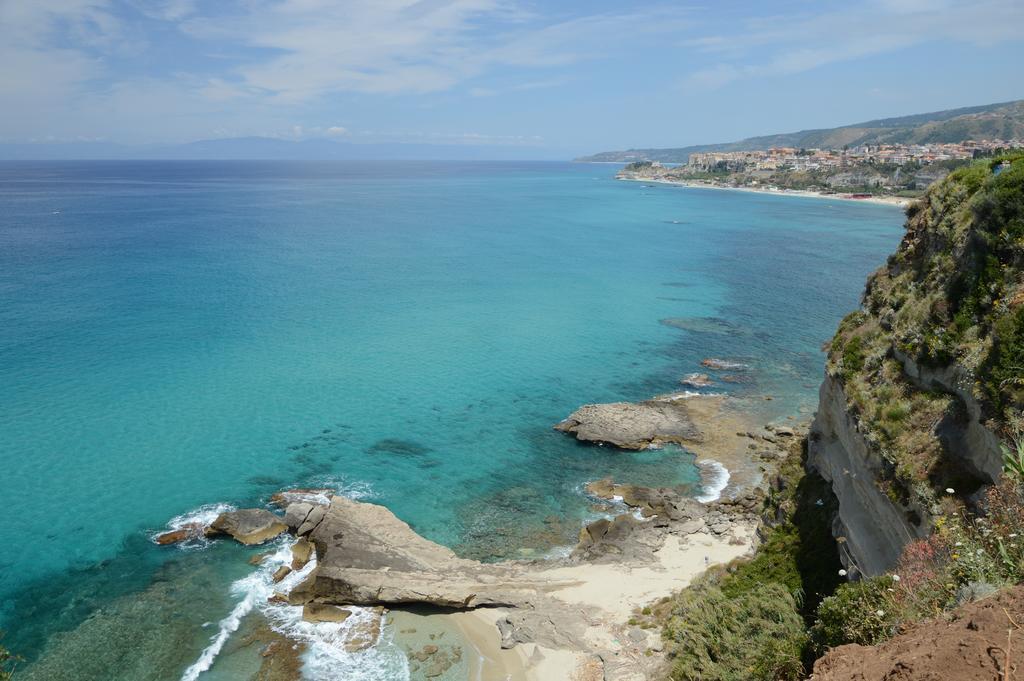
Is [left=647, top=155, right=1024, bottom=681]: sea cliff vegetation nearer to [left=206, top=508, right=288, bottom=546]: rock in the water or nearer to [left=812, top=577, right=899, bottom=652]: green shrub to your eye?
[left=812, top=577, right=899, bottom=652]: green shrub

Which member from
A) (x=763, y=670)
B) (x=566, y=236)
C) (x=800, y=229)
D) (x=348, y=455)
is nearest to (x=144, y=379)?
(x=348, y=455)

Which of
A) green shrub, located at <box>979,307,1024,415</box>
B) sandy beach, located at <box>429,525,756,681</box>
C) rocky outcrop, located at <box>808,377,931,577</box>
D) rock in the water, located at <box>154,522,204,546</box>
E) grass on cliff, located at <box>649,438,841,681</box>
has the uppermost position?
green shrub, located at <box>979,307,1024,415</box>

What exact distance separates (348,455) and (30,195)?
16424cm

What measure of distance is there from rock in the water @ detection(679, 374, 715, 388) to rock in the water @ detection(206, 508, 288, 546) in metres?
27.5

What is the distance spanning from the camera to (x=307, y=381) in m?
42.5

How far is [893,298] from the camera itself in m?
22.6

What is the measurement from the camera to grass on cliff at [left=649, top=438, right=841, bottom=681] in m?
14.2

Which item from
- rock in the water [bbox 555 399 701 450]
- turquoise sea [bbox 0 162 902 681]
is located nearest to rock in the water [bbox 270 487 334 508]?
turquoise sea [bbox 0 162 902 681]

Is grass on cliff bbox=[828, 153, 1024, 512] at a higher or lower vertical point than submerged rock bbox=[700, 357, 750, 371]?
higher

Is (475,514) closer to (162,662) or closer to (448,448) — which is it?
(448,448)

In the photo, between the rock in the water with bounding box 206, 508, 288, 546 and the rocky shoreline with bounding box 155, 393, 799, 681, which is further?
the rock in the water with bounding box 206, 508, 288, 546

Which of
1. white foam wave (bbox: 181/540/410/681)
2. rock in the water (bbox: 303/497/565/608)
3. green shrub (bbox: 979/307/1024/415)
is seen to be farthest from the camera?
rock in the water (bbox: 303/497/565/608)

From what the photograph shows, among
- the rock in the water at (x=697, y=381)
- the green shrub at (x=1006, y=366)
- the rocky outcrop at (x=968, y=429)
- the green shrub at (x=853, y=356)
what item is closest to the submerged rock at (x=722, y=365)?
the rock in the water at (x=697, y=381)

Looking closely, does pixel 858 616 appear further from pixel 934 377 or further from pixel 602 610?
pixel 602 610
